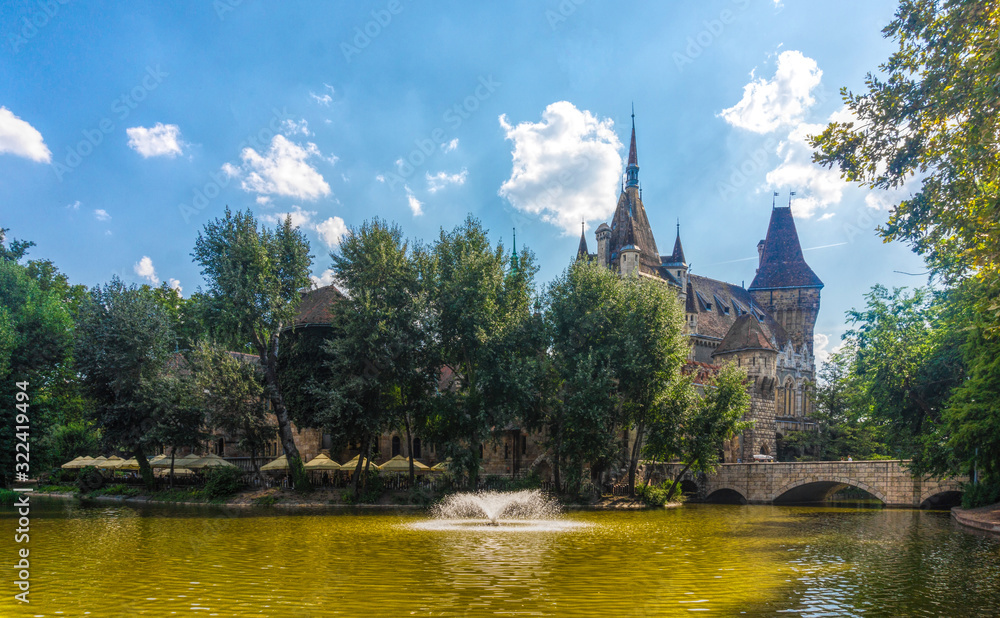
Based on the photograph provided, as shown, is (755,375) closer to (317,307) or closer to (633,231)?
(633,231)

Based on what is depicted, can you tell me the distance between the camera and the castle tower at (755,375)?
6119 cm

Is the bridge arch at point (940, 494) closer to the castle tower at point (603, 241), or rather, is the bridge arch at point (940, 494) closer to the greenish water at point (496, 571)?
the greenish water at point (496, 571)

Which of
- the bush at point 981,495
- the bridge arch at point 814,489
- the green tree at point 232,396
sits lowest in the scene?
the bridge arch at point 814,489

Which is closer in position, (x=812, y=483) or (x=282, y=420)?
(x=282, y=420)

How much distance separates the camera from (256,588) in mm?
11688

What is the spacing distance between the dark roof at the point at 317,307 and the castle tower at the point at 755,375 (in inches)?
1432

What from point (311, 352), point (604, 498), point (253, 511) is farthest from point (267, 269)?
point (604, 498)

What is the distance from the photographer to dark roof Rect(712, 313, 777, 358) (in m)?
65.3

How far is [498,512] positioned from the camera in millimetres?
28797

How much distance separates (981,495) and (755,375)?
3530 cm

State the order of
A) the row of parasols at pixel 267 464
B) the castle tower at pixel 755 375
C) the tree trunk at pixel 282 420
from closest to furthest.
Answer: the tree trunk at pixel 282 420, the row of parasols at pixel 267 464, the castle tower at pixel 755 375

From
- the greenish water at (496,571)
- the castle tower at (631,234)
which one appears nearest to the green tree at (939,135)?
Answer: the greenish water at (496,571)

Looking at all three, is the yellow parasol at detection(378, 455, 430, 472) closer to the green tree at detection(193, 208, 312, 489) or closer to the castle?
the green tree at detection(193, 208, 312, 489)

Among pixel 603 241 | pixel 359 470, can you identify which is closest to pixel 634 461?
pixel 359 470
